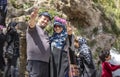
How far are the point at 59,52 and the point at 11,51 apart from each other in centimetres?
160

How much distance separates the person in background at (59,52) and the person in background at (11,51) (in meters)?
1.46

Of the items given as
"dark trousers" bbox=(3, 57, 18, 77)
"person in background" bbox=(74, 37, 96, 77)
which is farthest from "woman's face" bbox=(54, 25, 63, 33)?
"dark trousers" bbox=(3, 57, 18, 77)

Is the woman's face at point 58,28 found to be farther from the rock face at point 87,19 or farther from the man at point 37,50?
the rock face at point 87,19

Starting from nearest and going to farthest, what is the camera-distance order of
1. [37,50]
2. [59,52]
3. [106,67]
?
1. [37,50]
2. [59,52]
3. [106,67]

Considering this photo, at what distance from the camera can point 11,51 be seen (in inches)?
257

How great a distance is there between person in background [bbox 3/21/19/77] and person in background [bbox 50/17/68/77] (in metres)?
1.46

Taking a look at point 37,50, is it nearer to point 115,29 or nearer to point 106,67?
point 106,67

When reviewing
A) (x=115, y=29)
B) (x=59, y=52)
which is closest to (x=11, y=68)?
(x=59, y=52)

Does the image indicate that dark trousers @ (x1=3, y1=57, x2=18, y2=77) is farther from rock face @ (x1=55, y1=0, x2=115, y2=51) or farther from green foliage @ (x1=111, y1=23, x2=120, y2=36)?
green foliage @ (x1=111, y1=23, x2=120, y2=36)

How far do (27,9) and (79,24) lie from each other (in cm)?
205

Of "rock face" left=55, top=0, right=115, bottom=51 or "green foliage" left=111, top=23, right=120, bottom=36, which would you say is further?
"green foliage" left=111, top=23, right=120, bottom=36

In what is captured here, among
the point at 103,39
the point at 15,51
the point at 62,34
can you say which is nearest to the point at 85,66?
the point at 62,34

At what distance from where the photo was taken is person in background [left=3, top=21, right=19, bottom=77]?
21.3 feet

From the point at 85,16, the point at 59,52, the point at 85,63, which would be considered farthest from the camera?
the point at 85,16
